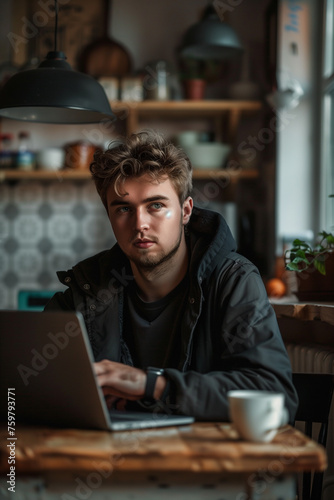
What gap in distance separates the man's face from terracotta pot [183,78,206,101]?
6.53 feet

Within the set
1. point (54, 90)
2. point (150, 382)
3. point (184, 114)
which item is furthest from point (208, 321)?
point (184, 114)

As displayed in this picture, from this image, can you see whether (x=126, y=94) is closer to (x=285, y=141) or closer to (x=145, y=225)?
(x=285, y=141)

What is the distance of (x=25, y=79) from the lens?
6.84 feet

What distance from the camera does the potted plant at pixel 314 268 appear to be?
2.08m

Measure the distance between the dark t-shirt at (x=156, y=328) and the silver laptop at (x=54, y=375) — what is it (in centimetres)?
49

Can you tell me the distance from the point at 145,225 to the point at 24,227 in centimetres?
235

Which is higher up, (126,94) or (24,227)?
(126,94)

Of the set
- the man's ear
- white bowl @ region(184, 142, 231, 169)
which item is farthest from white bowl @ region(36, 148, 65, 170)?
the man's ear

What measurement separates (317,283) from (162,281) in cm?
64

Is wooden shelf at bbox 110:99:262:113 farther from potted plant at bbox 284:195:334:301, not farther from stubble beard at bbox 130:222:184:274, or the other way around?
stubble beard at bbox 130:222:184:274

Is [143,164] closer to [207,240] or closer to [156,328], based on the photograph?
[207,240]

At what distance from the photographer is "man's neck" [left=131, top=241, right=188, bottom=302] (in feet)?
5.82

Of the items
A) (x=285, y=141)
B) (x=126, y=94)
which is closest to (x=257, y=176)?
(x=285, y=141)

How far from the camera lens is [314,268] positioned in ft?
7.06
